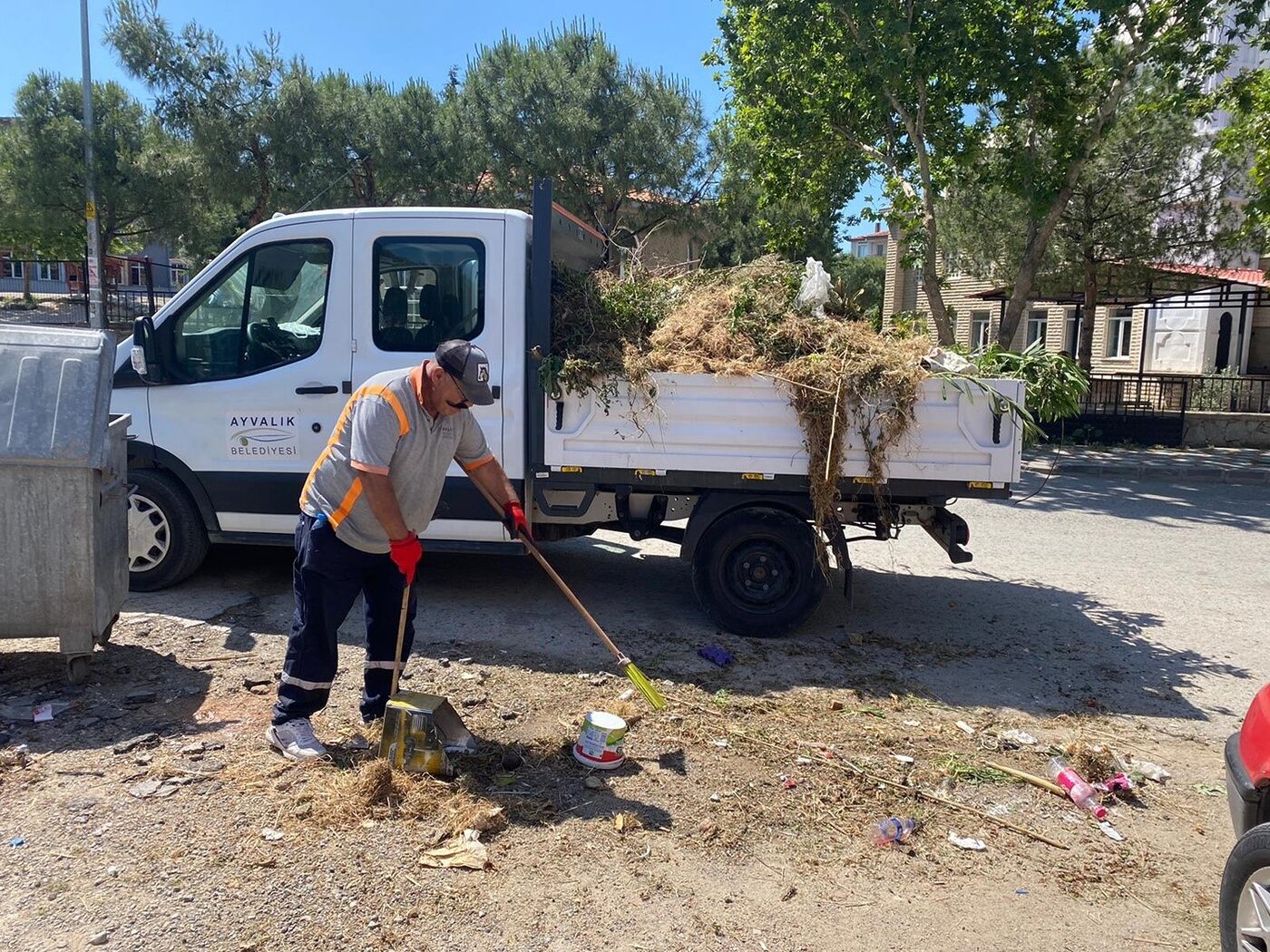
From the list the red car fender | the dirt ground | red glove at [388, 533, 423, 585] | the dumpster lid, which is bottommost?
the dirt ground

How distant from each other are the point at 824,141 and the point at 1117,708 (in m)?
10.6

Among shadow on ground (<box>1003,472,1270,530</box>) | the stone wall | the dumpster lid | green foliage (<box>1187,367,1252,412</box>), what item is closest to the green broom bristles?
the dumpster lid

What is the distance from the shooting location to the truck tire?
5930 mm

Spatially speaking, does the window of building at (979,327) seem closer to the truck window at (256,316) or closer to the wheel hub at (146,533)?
the truck window at (256,316)

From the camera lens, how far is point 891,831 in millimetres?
3529

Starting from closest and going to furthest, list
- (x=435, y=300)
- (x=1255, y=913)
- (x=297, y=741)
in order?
(x=1255, y=913), (x=297, y=741), (x=435, y=300)

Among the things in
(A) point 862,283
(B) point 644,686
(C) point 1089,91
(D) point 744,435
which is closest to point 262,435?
(D) point 744,435

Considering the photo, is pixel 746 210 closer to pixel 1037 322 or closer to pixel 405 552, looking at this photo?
pixel 1037 322

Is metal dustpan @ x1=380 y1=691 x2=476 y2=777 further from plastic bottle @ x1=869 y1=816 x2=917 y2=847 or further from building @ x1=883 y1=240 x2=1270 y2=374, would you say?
building @ x1=883 y1=240 x2=1270 y2=374

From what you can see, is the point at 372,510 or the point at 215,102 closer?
the point at 372,510

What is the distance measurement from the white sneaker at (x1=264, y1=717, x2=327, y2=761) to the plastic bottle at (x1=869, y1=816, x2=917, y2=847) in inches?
86.9

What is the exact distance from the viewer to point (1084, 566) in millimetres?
7859

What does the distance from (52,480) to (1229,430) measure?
17.2 meters

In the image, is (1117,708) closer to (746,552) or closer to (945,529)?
(945,529)
